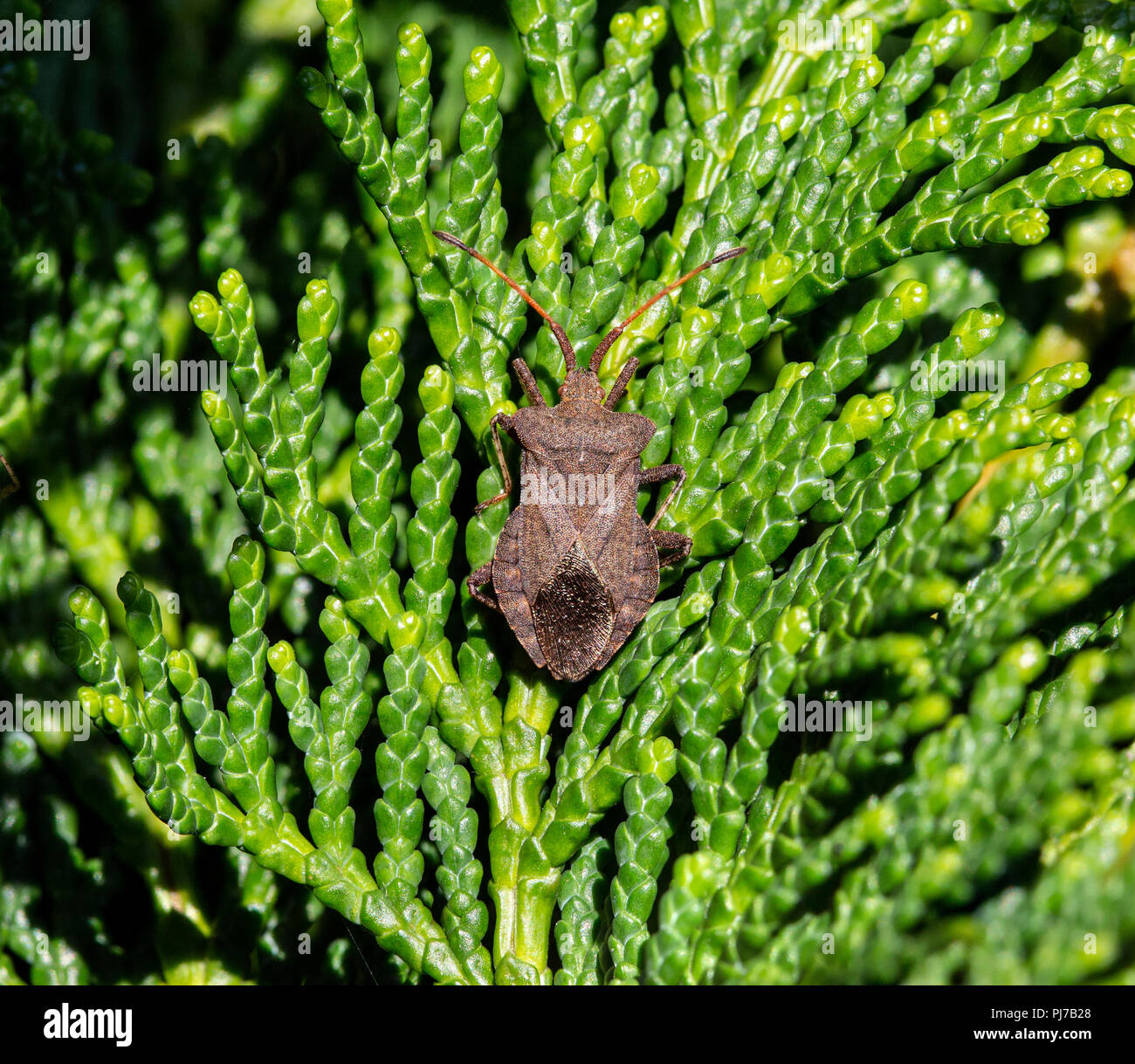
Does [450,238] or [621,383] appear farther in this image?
[621,383]

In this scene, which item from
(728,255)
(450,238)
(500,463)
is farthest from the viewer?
(500,463)

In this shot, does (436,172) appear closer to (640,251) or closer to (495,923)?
(640,251)

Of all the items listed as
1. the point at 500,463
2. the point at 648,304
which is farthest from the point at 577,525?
the point at 648,304

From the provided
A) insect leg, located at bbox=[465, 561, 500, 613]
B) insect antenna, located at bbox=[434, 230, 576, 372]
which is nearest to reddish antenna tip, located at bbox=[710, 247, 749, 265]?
insect antenna, located at bbox=[434, 230, 576, 372]


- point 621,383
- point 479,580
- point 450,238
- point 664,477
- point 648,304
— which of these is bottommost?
point 479,580

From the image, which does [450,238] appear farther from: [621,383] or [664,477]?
[664,477]

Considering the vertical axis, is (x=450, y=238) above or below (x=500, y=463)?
above

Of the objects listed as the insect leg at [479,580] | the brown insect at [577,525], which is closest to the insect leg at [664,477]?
the brown insect at [577,525]
